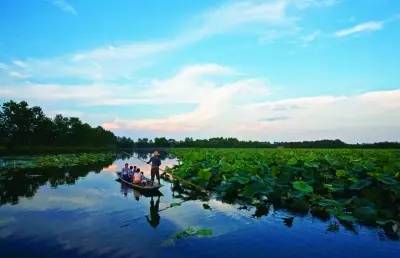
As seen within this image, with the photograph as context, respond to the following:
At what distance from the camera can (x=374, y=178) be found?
11.1m

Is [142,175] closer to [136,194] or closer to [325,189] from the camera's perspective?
[136,194]

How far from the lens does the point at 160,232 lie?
9.53m

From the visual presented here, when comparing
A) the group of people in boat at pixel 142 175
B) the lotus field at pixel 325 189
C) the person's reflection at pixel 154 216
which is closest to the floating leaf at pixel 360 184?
the lotus field at pixel 325 189

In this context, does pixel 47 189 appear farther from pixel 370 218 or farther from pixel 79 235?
pixel 370 218

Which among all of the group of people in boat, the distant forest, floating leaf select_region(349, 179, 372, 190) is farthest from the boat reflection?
the distant forest

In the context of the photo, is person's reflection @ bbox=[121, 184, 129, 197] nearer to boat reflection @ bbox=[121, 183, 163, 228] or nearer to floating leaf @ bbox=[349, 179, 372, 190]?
boat reflection @ bbox=[121, 183, 163, 228]

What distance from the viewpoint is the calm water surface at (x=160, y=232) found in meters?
8.04

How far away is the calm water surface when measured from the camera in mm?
8039

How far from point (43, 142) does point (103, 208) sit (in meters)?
64.0

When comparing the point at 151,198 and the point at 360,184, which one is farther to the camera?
the point at 151,198

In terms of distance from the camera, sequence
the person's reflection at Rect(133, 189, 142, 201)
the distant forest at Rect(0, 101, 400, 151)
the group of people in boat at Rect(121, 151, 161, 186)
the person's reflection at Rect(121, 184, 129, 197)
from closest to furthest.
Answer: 1. the person's reflection at Rect(133, 189, 142, 201)
2. the person's reflection at Rect(121, 184, 129, 197)
3. the group of people in boat at Rect(121, 151, 161, 186)
4. the distant forest at Rect(0, 101, 400, 151)

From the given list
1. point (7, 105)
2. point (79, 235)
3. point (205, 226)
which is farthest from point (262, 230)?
point (7, 105)

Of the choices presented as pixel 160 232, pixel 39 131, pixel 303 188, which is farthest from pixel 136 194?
pixel 39 131

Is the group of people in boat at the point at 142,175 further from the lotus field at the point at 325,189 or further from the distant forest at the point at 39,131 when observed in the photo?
the distant forest at the point at 39,131
